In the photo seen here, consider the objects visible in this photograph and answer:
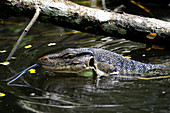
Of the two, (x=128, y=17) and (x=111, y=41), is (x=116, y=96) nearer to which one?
(x=128, y=17)

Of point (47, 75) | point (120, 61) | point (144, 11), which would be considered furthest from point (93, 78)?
point (144, 11)

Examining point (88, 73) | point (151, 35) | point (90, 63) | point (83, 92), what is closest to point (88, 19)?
point (90, 63)

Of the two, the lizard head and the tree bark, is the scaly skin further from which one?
the tree bark

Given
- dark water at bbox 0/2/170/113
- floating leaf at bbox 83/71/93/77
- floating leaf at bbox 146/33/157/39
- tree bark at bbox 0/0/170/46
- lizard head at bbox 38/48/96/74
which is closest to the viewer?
dark water at bbox 0/2/170/113

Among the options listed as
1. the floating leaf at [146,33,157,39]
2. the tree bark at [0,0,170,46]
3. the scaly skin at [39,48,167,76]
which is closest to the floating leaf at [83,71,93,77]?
the scaly skin at [39,48,167,76]

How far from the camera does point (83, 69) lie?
4680 mm

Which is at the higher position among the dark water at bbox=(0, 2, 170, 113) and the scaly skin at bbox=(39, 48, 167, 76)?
the scaly skin at bbox=(39, 48, 167, 76)

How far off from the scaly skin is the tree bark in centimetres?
79

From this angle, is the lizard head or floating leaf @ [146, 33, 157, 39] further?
floating leaf @ [146, 33, 157, 39]

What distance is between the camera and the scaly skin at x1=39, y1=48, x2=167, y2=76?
15.3 ft

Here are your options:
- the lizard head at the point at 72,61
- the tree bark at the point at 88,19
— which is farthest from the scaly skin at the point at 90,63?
the tree bark at the point at 88,19

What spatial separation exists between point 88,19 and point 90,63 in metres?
1.06

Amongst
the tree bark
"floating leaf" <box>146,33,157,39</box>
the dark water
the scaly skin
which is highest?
the tree bark

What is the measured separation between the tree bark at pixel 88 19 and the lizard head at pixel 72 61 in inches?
34.4
